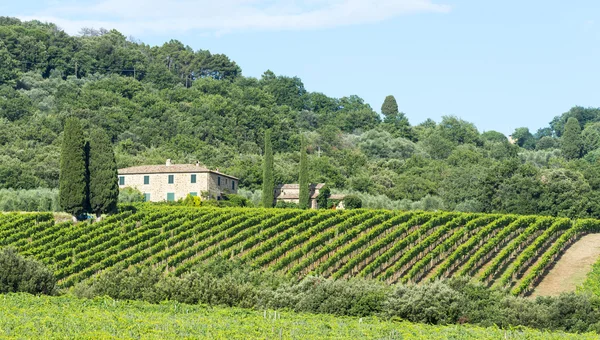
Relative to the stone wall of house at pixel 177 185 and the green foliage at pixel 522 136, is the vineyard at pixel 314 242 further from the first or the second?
the green foliage at pixel 522 136

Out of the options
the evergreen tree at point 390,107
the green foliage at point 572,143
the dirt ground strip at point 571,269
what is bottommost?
the dirt ground strip at point 571,269

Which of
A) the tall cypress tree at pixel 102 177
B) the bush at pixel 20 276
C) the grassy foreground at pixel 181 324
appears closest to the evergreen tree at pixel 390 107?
the tall cypress tree at pixel 102 177

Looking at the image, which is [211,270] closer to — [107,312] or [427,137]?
[107,312]

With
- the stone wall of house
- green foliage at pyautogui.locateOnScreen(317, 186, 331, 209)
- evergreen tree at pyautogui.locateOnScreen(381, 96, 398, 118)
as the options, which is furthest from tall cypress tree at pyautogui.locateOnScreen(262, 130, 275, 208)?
evergreen tree at pyautogui.locateOnScreen(381, 96, 398, 118)

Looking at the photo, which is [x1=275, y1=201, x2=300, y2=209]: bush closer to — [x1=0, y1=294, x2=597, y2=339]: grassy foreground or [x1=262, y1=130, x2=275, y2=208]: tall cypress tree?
[x1=262, y1=130, x2=275, y2=208]: tall cypress tree

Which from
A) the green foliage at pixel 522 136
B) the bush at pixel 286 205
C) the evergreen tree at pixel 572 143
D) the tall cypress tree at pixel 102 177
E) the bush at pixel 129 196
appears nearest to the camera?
the tall cypress tree at pixel 102 177

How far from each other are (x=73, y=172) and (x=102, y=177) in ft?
5.61

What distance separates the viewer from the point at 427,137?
427ft

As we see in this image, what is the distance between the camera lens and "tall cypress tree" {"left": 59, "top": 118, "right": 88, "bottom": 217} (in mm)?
57562

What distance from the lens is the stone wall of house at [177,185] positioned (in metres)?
71.8

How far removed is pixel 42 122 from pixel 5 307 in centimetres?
7214

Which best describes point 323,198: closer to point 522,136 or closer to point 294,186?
point 294,186

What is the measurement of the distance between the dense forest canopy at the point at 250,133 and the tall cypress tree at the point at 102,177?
65.7 feet

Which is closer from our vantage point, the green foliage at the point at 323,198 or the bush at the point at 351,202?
the bush at the point at 351,202
